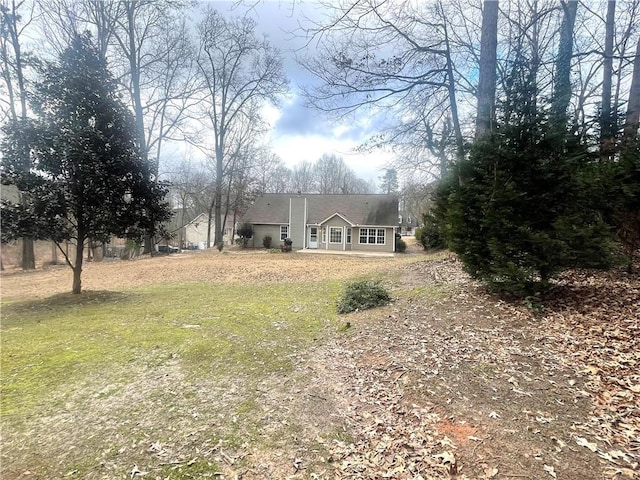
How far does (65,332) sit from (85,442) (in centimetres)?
384

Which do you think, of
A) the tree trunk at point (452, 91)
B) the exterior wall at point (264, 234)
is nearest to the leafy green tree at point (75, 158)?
the tree trunk at point (452, 91)

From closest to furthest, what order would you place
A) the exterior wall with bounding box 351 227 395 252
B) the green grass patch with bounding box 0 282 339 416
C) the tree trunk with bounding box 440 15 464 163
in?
the green grass patch with bounding box 0 282 339 416, the tree trunk with bounding box 440 15 464 163, the exterior wall with bounding box 351 227 395 252

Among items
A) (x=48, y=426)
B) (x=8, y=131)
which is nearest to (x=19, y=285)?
(x=8, y=131)

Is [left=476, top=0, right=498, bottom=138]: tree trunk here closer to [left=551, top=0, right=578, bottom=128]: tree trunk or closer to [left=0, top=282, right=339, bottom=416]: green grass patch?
[left=551, top=0, right=578, bottom=128]: tree trunk

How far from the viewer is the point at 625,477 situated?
2.21 meters

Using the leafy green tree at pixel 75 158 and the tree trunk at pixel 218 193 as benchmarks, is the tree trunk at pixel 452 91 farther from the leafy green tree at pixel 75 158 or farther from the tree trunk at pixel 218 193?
the tree trunk at pixel 218 193

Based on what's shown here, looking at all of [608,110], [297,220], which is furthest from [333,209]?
[608,110]

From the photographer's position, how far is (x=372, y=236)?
27.0 metres

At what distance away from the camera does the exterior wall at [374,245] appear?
1039 inches

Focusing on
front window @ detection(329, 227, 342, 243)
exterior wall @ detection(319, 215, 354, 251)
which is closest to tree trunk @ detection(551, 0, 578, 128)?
exterior wall @ detection(319, 215, 354, 251)

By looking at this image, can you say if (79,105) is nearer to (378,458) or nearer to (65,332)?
(65,332)

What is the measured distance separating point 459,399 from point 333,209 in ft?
84.8

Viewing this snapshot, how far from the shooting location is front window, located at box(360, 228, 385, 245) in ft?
88.0

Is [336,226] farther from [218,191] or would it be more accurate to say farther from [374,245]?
[218,191]
